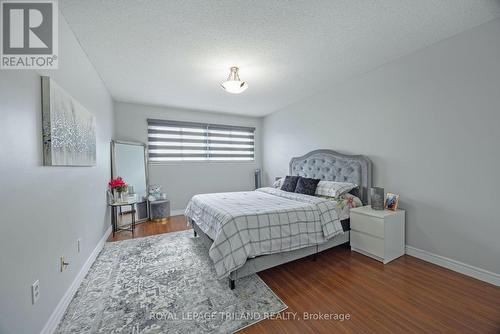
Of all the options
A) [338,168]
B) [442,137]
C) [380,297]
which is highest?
[442,137]

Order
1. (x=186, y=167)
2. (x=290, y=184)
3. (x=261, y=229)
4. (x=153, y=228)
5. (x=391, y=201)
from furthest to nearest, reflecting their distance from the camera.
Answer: (x=186, y=167) → (x=153, y=228) → (x=290, y=184) → (x=391, y=201) → (x=261, y=229)

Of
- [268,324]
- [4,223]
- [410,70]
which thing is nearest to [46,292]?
[4,223]

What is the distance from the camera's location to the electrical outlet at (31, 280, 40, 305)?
1290mm

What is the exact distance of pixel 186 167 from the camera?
486cm

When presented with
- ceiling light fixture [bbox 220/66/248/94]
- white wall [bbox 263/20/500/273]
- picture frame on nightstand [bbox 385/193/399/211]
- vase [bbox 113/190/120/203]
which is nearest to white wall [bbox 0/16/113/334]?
vase [bbox 113/190/120/203]

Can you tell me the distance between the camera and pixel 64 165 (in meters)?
1.72

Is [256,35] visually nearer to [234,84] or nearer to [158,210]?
[234,84]

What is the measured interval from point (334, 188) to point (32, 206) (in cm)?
316

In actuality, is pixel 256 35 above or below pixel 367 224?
above

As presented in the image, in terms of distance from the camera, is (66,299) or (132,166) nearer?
(66,299)

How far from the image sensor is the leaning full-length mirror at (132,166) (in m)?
3.90

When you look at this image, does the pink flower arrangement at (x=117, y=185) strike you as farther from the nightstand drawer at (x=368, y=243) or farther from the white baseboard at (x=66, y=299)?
the nightstand drawer at (x=368, y=243)

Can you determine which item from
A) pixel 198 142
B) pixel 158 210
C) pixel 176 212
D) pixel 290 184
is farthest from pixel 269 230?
pixel 198 142

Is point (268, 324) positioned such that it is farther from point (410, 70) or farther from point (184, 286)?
point (410, 70)
